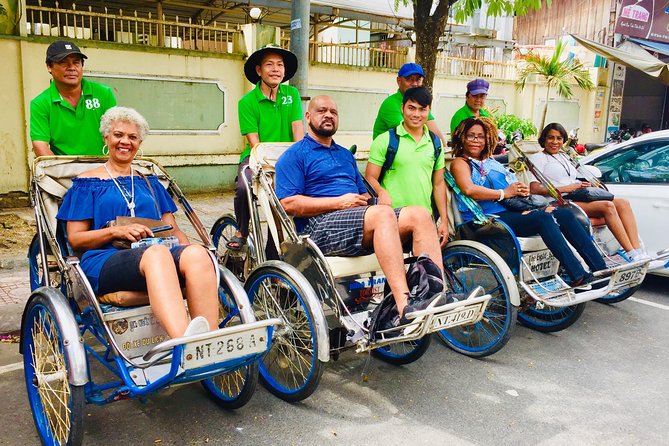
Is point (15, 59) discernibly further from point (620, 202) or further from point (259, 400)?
point (620, 202)

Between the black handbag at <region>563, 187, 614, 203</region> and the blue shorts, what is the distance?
11.6 ft

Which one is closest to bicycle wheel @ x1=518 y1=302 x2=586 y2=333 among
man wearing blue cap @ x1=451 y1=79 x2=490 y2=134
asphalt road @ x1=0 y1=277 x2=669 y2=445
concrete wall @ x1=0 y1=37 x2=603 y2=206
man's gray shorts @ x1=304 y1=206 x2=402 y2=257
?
asphalt road @ x1=0 y1=277 x2=669 y2=445

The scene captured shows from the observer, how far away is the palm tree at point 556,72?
15.5 metres

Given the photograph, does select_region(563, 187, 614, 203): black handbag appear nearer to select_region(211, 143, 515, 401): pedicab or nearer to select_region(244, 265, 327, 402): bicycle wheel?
select_region(211, 143, 515, 401): pedicab

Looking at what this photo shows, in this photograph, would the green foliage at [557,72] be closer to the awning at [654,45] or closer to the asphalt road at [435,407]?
the awning at [654,45]

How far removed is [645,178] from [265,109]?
3.73 metres

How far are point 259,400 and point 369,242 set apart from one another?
1.12m

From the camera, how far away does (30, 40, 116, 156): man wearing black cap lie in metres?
3.99

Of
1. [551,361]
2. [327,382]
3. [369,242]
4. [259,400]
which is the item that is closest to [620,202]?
[551,361]

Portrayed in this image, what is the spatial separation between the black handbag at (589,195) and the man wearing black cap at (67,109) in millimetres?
3834

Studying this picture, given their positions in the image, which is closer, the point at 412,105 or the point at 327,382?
the point at 327,382

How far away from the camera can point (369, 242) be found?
3.58m

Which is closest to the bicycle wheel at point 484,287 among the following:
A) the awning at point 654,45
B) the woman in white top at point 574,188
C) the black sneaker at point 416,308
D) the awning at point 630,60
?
the black sneaker at point 416,308

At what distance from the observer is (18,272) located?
584 centimetres
